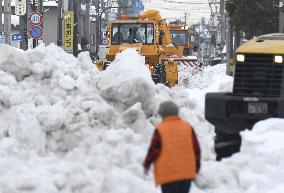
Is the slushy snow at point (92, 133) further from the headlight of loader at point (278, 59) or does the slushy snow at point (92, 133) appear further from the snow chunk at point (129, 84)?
the headlight of loader at point (278, 59)

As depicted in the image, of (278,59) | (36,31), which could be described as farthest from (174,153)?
(36,31)

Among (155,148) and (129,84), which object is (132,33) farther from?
(155,148)

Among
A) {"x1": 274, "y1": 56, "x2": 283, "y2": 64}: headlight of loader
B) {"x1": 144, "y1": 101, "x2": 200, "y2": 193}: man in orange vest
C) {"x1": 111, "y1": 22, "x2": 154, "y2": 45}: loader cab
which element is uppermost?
{"x1": 111, "y1": 22, "x2": 154, "y2": 45}: loader cab

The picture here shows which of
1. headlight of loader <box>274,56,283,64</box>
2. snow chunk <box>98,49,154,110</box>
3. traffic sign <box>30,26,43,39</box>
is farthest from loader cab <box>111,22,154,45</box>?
headlight of loader <box>274,56,283,64</box>

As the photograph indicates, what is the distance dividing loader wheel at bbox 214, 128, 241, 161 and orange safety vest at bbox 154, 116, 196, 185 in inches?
151

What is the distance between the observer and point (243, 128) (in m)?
10.3

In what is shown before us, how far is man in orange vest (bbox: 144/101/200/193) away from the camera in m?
6.50

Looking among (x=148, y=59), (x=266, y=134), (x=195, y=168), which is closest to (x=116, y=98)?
(x=266, y=134)

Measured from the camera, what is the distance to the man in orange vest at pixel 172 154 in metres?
6.50

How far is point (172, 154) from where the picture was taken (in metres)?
6.50

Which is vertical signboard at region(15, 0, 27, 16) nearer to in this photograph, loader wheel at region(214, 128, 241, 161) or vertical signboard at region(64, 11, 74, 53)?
vertical signboard at region(64, 11, 74, 53)

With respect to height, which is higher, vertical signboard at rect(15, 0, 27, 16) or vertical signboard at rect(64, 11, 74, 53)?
vertical signboard at rect(15, 0, 27, 16)

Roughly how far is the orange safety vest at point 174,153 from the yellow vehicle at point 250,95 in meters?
3.80

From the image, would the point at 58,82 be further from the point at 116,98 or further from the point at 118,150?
the point at 118,150
